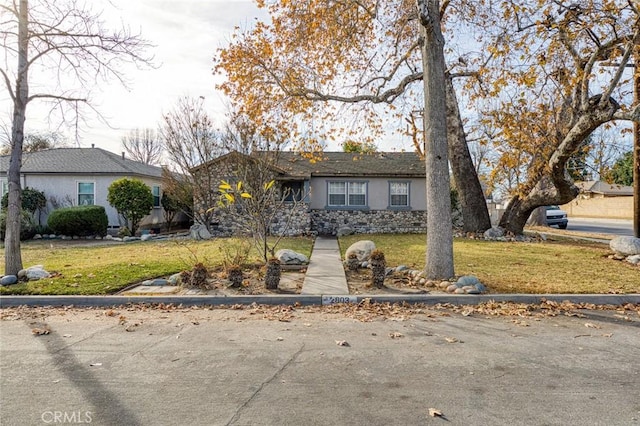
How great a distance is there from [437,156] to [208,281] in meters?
5.41

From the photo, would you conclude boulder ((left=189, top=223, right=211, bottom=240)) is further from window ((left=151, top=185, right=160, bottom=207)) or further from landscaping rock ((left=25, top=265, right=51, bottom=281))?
landscaping rock ((left=25, top=265, right=51, bottom=281))

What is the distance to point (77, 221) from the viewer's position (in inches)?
691

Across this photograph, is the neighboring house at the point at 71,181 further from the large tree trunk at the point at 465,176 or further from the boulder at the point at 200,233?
the large tree trunk at the point at 465,176

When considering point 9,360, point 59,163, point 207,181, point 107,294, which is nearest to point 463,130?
point 207,181

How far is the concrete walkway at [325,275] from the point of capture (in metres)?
7.64

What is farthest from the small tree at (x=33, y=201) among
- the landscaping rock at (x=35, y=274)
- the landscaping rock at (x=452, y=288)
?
the landscaping rock at (x=452, y=288)

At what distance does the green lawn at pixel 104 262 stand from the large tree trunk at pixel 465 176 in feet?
25.0

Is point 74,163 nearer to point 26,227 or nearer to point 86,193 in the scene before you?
point 86,193

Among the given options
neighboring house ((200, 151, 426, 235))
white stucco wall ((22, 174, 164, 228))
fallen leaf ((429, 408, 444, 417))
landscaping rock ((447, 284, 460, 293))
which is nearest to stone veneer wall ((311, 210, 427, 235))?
neighboring house ((200, 151, 426, 235))

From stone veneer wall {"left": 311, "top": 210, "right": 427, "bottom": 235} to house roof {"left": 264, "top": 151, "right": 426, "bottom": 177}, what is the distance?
1929 mm

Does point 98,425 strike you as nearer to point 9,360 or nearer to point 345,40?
point 9,360

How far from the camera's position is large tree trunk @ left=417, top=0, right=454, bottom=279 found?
327 inches

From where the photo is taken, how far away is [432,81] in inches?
332

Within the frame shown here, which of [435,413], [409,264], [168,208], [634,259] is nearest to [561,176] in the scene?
[634,259]
